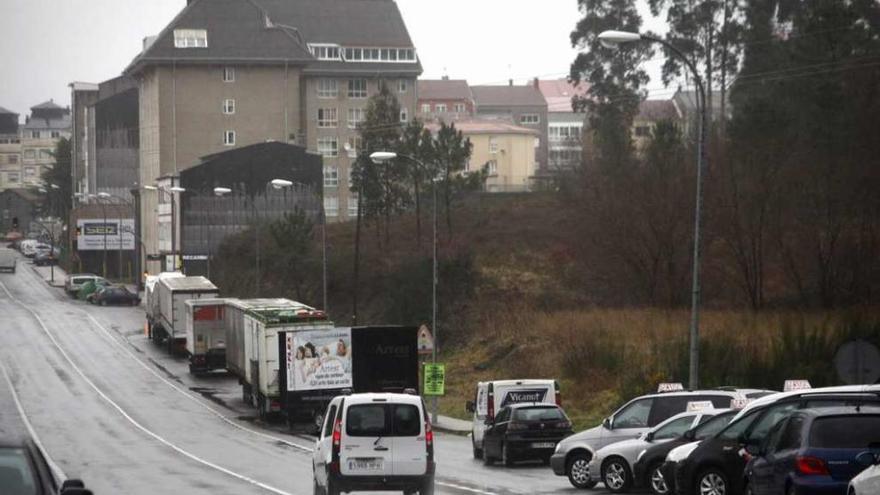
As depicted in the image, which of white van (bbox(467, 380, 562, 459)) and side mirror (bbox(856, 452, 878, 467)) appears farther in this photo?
white van (bbox(467, 380, 562, 459))

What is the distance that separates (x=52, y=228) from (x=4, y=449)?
182475mm

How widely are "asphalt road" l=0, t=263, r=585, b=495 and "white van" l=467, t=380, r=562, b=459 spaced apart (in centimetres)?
76

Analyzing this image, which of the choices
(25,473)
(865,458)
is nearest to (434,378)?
(865,458)

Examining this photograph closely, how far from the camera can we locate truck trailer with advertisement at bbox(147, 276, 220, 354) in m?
67.8

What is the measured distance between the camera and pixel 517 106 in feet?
626

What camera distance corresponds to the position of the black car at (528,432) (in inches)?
1280

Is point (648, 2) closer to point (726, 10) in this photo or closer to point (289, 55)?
point (726, 10)

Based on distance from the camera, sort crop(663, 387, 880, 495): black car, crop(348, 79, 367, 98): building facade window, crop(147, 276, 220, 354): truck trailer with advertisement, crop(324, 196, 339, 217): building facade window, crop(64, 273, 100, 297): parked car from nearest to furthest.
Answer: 1. crop(663, 387, 880, 495): black car
2. crop(147, 276, 220, 354): truck trailer with advertisement
3. crop(64, 273, 100, 297): parked car
4. crop(324, 196, 339, 217): building facade window
5. crop(348, 79, 367, 98): building facade window

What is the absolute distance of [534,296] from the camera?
66.6 meters

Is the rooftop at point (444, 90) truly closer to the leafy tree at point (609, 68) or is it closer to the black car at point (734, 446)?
the leafy tree at point (609, 68)

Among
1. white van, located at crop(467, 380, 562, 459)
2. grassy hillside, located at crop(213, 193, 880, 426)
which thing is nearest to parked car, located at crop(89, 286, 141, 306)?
grassy hillside, located at crop(213, 193, 880, 426)

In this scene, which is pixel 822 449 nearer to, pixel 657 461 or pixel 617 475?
pixel 657 461

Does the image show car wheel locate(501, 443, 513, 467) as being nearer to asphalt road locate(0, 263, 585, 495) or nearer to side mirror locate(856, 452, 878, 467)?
asphalt road locate(0, 263, 585, 495)

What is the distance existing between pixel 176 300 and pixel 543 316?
60.3 ft
